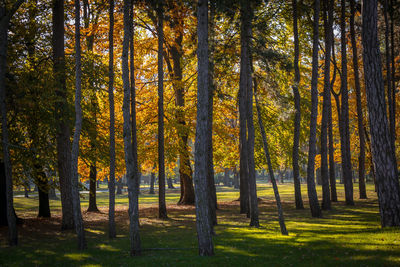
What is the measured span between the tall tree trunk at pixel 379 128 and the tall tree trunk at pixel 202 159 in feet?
19.3

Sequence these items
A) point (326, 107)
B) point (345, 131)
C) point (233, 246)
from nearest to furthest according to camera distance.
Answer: point (233, 246)
point (326, 107)
point (345, 131)

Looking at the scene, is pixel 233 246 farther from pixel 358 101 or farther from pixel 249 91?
pixel 358 101

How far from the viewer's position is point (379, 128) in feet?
36.8

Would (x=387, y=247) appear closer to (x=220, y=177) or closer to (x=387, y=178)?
(x=387, y=178)

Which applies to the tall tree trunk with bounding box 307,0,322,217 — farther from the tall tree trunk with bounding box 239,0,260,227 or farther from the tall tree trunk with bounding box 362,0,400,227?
the tall tree trunk with bounding box 362,0,400,227

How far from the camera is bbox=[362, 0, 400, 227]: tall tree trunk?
11.0 metres

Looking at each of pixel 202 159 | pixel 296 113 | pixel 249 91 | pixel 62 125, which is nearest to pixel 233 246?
pixel 202 159

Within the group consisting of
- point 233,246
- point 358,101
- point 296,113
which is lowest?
point 233,246

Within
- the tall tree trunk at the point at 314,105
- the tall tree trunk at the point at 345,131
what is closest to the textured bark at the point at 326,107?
the tall tree trunk at the point at 314,105

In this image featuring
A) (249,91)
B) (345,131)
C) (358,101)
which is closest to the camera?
(249,91)

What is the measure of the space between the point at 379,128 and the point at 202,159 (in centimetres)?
634

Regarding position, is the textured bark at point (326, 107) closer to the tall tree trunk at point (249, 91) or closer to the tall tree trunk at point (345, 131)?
the tall tree trunk at point (345, 131)

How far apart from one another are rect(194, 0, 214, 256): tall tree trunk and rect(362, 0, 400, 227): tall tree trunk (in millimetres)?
5869

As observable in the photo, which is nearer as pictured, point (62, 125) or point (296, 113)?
point (62, 125)
